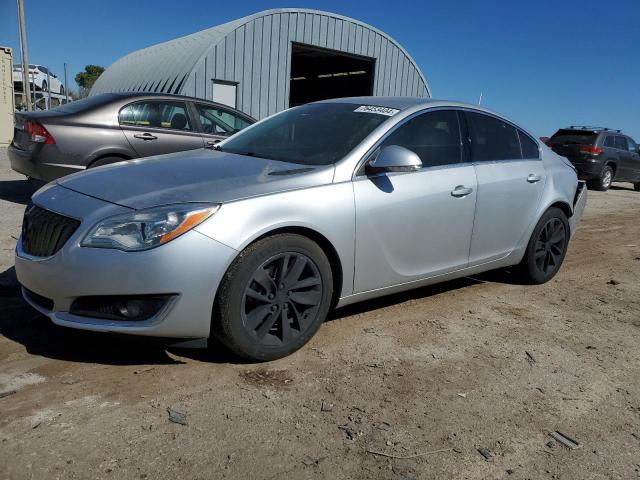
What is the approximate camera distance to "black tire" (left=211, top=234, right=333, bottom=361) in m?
2.81

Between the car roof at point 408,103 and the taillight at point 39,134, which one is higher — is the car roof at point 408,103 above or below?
above

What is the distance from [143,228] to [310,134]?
1.55 m

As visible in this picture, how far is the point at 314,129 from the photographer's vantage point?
388 cm

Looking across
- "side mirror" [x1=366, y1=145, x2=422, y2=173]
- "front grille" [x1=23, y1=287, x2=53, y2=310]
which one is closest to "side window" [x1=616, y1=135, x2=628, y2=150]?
"side mirror" [x1=366, y1=145, x2=422, y2=173]

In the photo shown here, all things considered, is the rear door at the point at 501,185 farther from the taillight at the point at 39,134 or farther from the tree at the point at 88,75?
the tree at the point at 88,75

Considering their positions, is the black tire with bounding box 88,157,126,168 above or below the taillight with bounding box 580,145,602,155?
below

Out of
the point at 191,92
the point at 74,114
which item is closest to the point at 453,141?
the point at 74,114

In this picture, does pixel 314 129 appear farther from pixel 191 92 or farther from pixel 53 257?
pixel 191 92

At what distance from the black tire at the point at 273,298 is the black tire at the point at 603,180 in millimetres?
14501

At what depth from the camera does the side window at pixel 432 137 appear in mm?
3730

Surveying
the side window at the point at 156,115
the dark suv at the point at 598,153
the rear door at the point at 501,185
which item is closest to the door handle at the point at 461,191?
the rear door at the point at 501,185

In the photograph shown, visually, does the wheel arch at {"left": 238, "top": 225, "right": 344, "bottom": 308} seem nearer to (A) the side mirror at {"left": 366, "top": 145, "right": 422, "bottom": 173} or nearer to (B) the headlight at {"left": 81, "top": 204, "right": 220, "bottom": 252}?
(B) the headlight at {"left": 81, "top": 204, "right": 220, "bottom": 252}

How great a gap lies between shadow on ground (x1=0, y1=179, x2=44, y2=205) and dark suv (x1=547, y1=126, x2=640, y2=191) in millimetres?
12868

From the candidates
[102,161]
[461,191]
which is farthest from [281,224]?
[102,161]
